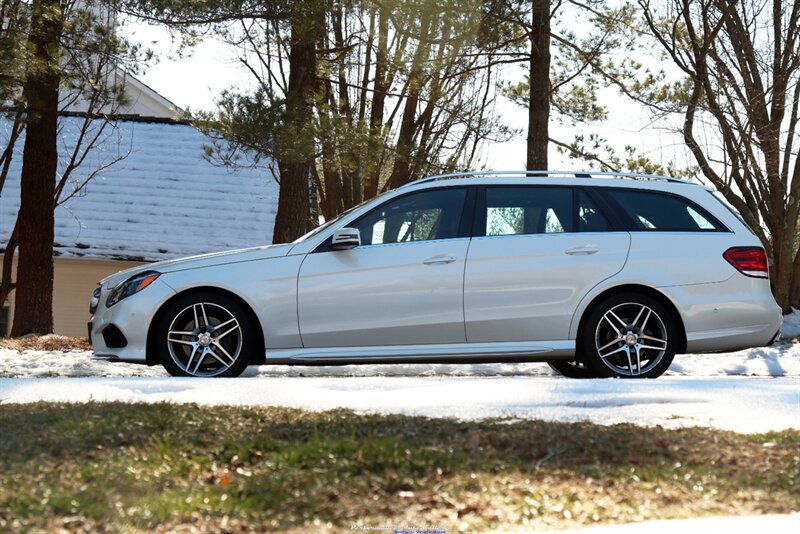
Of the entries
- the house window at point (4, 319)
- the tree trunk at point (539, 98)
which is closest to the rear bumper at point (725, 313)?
the tree trunk at point (539, 98)

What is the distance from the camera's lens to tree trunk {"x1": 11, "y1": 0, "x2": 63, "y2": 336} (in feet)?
57.6

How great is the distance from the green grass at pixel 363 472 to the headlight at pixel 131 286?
312cm

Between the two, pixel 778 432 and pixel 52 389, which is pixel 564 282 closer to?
pixel 778 432

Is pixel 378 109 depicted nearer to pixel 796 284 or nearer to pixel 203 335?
pixel 796 284

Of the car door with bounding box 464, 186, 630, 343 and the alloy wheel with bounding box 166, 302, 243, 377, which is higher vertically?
the car door with bounding box 464, 186, 630, 343

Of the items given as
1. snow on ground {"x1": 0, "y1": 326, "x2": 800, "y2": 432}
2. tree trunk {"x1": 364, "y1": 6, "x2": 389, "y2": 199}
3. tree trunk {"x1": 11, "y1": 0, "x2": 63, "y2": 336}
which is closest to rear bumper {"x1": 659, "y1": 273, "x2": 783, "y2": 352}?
snow on ground {"x1": 0, "y1": 326, "x2": 800, "y2": 432}

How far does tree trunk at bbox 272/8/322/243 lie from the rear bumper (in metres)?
8.11

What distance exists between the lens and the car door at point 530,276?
9.40 m

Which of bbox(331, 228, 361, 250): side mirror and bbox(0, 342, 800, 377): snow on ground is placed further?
bbox(0, 342, 800, 377): snow on ground

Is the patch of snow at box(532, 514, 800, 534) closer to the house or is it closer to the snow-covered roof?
the house

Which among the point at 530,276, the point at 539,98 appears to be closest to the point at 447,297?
the point at 530,276

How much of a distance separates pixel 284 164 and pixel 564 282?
979 centimetres

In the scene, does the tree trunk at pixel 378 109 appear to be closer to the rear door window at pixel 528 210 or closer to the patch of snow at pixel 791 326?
the patch of snow at pixel 791 326

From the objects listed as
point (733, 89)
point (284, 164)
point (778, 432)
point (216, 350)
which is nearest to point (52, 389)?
point (216, 350)
